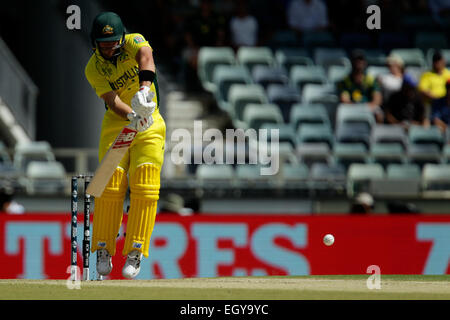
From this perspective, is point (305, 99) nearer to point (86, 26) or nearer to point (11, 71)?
point (86, 26)

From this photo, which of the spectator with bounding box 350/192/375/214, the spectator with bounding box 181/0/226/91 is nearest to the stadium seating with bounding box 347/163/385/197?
the spectator with bounding box 350/192/375/214

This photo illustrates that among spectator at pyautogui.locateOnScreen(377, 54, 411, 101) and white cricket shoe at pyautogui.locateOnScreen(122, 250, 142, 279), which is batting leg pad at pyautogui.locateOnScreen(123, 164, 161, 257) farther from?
spectator at pyautogui.locateOnScreen(377, 54, 411, 101)

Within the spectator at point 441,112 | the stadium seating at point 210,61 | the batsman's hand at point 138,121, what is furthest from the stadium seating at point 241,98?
the batsman's hand at point 138,121

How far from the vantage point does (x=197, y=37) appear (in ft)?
62.6

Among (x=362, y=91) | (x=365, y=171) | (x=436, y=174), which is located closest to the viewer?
(x=436, y=174)

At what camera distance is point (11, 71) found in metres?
18.2

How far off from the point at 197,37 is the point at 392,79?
12.2ft

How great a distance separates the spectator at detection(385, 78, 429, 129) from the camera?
17375 millimetres

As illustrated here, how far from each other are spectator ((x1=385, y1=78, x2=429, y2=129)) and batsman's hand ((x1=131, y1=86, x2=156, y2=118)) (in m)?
10.0

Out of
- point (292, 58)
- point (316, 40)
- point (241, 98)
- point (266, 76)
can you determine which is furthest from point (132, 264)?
point (316, 40)

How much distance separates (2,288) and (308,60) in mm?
12227

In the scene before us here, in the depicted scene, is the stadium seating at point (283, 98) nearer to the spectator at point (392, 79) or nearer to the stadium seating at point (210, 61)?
the stadium seating at point (210, 61)

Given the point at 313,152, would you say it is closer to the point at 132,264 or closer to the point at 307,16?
the point at 307,16
